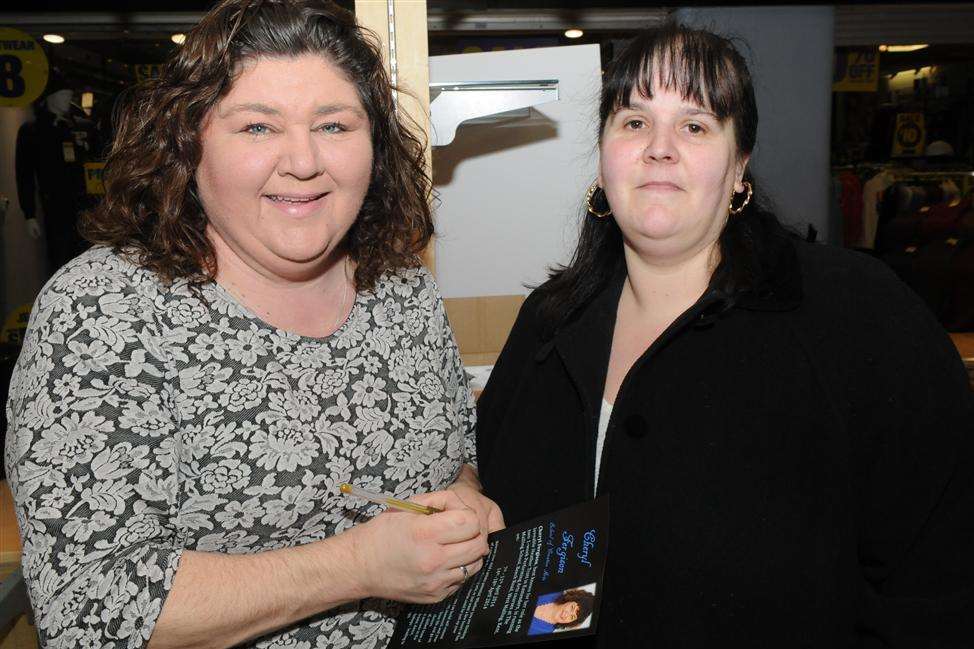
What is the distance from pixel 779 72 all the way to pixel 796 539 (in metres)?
5.42

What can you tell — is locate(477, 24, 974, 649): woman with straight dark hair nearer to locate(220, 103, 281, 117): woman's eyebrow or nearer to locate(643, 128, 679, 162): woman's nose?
locate(643, 128, 679, 162): woman's nose

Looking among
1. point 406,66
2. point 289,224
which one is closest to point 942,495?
point 289,224

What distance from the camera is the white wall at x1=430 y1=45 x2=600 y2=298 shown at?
2.68 m

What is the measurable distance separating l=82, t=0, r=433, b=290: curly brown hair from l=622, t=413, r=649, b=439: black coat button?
749mm

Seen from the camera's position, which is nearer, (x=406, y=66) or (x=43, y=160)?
(x=406, y=66)

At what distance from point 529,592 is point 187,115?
924 millimetres

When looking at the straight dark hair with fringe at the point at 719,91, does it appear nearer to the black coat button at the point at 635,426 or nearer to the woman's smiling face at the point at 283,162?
the black coat button at the point at 635,426

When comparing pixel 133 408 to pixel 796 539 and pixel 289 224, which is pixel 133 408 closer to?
pixel 289 224

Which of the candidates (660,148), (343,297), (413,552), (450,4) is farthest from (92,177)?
(413,552)

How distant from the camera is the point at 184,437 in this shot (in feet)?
4.08

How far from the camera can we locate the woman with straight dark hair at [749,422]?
1.39m

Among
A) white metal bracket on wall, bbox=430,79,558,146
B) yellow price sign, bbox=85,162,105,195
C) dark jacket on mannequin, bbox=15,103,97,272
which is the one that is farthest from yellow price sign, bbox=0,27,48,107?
white metal bracket on wall, bbox=430,79,558,146

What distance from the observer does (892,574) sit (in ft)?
4.78

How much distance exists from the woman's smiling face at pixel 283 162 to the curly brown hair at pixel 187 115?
2cm
